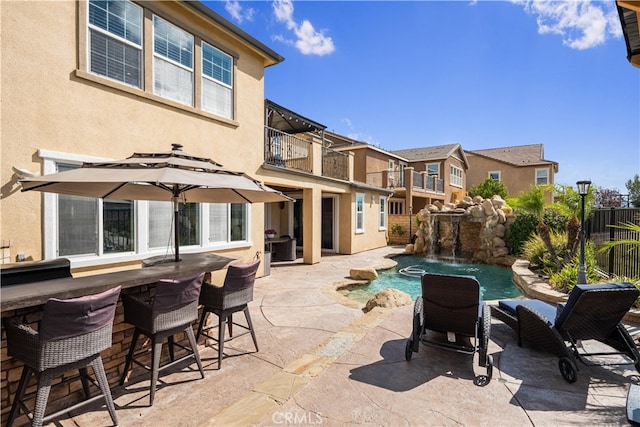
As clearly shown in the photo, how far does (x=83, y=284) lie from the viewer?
3.06 metres

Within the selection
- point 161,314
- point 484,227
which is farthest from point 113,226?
point 484,227

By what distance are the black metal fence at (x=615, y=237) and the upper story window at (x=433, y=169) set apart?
19716 mm

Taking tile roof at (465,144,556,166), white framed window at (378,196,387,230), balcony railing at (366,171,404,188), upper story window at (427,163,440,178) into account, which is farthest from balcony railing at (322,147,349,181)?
tile roof at (465,144,556,166)

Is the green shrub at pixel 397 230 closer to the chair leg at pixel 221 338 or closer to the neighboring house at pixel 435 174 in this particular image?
the neighboring house at pixel 435 174

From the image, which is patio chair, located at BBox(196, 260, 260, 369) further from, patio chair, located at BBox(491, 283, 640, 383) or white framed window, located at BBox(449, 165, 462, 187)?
white framed window, located at BBox(449, 165, 462, 187)

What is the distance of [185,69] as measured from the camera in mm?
7434

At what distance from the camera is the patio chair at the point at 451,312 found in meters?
3.75

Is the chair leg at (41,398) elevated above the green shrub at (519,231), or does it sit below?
below

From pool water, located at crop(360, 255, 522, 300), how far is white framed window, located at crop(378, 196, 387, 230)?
308 centimetres

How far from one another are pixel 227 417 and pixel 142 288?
197 cm

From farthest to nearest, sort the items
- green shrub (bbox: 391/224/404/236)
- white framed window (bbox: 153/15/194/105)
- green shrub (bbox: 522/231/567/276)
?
Result: green shrub (bbox: 391/224/404/236)
green shrub (bbox: 522/231/567/276)
white framed window (bbox: 153/15/194/105)

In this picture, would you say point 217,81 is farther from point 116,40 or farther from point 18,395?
point 18,395

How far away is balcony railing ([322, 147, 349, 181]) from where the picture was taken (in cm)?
1361

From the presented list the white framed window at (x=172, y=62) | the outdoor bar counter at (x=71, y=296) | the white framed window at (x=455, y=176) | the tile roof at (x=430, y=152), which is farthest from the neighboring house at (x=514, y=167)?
the outdoor bar counter at (x=71, y=296)
